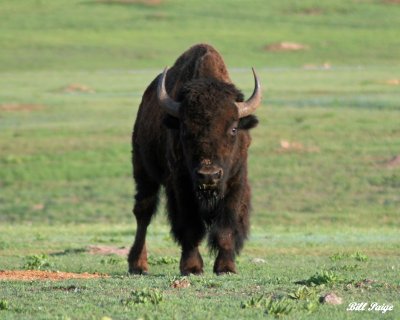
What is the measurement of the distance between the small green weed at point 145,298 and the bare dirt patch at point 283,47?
2371 inches

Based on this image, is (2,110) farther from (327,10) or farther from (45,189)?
(327,10)

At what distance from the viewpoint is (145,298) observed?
31.1 ft

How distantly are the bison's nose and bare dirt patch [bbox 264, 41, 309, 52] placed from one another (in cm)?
5782

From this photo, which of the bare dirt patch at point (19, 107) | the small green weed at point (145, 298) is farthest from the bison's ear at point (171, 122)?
the bare dirt patch at point (19, 107)

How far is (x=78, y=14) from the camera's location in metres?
81.5

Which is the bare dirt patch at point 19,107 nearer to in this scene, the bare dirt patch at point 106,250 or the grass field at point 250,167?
the grass field at point 250,167

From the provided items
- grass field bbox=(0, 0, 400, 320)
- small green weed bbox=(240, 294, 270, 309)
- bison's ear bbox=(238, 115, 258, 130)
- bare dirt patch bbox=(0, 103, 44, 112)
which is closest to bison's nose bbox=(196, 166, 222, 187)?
grass field bbox=(0, 0, 400, 320)

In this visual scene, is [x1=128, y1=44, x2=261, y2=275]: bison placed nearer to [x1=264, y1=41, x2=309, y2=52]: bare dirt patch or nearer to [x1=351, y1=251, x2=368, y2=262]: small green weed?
[x1=351, y1=251, x2=368, y2=262]: small green weed

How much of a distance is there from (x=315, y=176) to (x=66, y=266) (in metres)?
14.7

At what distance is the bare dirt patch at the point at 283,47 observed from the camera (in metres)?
69.6

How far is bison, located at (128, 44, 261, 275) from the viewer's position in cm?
1224

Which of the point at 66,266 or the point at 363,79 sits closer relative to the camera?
the point at 66,266

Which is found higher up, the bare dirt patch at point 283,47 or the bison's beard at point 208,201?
the bison's beard at point 208,201

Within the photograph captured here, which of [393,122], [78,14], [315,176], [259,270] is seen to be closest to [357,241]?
[259,270]
